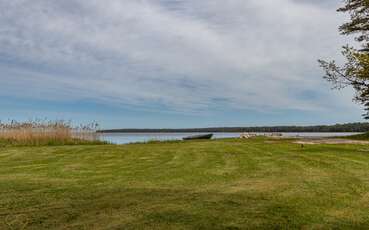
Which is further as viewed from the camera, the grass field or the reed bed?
the reed bed

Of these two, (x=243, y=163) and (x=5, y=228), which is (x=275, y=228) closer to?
(x=5, y=228)

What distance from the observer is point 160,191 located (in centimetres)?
627

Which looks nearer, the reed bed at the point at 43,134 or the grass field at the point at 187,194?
the grass field at the point at 187,194

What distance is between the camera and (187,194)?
19.6 ft

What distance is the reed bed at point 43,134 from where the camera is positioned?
18.6 metres

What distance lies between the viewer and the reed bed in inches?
733

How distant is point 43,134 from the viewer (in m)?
18.8

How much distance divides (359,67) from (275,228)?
1112 cm

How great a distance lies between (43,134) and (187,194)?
1440 centimetres

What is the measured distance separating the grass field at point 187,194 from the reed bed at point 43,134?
29.5 ft

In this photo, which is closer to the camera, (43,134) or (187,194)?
(187,194)

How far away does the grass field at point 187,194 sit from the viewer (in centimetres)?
461

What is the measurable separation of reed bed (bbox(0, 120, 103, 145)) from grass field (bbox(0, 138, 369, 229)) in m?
9.00

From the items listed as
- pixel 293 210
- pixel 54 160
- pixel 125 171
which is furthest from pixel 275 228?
pixel 54 160
